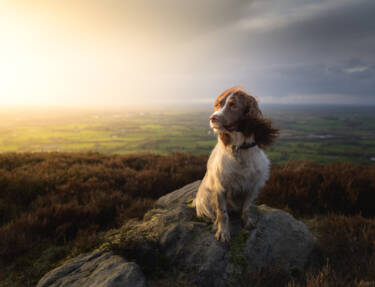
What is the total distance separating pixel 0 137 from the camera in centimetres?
3500

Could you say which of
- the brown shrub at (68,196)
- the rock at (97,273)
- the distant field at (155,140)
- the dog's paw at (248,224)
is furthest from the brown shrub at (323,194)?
the rock at (97,273)

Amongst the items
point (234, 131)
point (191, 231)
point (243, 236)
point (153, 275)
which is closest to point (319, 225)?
point (243, 236)

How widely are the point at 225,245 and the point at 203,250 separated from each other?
33 centimetres

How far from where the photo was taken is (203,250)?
111 inches

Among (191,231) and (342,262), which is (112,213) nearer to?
(191,231)

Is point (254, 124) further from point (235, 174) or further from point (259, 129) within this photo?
Result: point (235, 174)

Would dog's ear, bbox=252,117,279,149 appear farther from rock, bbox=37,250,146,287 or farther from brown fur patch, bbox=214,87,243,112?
rock, bbox=37,250,146,287

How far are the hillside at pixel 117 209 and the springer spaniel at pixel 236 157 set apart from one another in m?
Result: 0.99

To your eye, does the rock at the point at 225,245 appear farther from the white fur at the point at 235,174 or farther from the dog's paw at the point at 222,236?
the white fur at the point at 235,174

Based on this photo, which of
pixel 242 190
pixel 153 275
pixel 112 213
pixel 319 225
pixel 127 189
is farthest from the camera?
pixel 127 189

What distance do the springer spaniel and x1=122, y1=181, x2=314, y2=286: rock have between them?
190 millimetres

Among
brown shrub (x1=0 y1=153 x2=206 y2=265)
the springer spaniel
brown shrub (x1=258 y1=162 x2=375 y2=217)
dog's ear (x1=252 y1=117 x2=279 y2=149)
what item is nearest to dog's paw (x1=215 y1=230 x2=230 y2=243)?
the springer spaniel

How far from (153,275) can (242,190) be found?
1.61 m

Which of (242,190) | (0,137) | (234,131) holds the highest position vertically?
A: (234,131)
